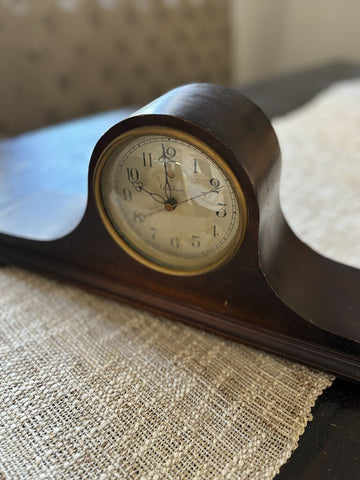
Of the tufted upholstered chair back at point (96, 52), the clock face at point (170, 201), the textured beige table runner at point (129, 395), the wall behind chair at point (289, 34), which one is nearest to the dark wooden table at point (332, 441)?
the textured beige table runner at point (129, 395)

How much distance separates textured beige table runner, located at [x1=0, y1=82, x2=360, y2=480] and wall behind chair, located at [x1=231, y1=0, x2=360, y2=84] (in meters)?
2.51

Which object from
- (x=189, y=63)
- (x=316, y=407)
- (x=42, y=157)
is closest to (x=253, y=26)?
(x=189, y=63)

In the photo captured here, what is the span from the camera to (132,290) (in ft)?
2.18

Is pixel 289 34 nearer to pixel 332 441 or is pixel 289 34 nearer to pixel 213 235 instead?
pixel 213 235

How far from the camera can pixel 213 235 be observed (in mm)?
580

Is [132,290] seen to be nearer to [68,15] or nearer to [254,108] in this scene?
[254,108]

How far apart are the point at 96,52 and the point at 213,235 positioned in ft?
6.09

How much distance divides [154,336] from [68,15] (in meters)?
1.84

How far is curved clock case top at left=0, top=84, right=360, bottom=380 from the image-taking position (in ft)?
1.71

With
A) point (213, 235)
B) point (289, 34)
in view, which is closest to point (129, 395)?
point (213, 235)

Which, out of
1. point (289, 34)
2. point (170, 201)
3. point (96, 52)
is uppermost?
point (170, 201)

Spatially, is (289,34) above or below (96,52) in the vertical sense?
below

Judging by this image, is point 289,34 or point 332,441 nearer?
point 332,441

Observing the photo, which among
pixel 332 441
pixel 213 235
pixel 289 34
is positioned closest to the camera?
pixel 332 441
